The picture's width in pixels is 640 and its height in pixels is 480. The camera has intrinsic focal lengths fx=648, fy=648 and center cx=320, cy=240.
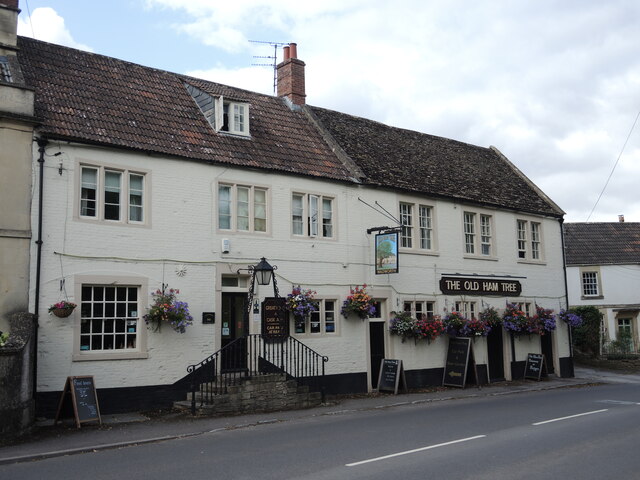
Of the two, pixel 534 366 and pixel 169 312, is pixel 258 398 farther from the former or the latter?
pixel 534 366

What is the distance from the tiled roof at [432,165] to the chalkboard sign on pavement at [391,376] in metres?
5.42

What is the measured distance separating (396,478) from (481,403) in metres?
9.30

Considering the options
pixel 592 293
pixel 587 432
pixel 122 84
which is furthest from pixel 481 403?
pixel 592 293

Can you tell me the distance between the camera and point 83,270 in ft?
46.7

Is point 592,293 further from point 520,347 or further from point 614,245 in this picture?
point 520,347

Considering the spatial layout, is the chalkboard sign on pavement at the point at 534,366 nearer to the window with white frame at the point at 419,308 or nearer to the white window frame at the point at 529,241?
the white window frame at the point at 529,241

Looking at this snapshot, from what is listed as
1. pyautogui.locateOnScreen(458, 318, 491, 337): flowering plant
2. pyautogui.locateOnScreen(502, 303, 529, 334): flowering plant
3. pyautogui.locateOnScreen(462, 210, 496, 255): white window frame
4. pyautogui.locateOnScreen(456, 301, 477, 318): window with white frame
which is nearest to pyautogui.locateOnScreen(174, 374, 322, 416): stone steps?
pyautogui.locateOnScreen(458, 318, 491, 337): flowering plant

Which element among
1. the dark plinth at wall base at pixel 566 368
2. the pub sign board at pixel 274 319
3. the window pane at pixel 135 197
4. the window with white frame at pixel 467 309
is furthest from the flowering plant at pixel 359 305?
the dark plinth at wall base at pixel 566 368

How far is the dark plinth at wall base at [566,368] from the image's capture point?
25109mm

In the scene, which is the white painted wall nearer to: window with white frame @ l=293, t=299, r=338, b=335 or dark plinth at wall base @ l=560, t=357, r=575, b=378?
window with white frame @ l=293, t=299, r=338, b=335

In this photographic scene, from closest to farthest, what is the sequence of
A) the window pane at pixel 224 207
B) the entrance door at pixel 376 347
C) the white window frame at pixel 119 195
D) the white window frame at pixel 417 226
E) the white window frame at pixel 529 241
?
the white window frame at pixel 119 195 < the window pane at pixel 224 207 < the entrance door at pixel 376 347 < the white window frame at pixel 417 226 < the white window frame at pixel 529 241

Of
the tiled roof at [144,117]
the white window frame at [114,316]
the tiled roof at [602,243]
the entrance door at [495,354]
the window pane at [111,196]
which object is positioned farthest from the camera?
the tiled roof at [602,243]

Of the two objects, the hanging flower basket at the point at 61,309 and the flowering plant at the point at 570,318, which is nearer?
the hanging flower basket at the point at 61,309

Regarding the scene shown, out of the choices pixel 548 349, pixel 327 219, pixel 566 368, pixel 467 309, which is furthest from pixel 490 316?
pixel 327 219
